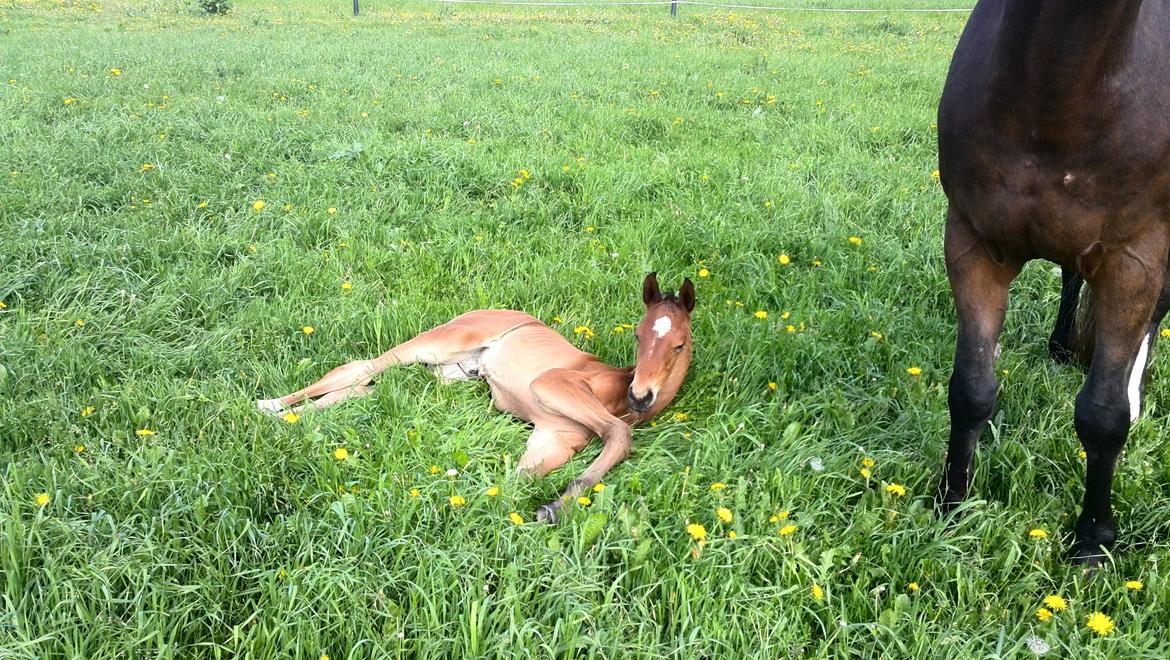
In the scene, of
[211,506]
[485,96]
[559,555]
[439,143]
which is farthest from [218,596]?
[485,96]

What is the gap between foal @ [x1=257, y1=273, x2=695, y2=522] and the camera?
313 cm

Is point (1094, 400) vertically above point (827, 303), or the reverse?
point (1094, 400)

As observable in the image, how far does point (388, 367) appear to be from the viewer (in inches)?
133

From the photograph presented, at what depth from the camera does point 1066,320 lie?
3.59 metres

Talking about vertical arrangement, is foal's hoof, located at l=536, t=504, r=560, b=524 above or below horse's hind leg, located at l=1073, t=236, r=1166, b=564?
below

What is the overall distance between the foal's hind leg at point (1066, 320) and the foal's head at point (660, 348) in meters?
1.56

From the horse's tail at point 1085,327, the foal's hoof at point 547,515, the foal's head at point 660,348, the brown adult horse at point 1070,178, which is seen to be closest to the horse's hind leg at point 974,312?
the brown adult horse at point 1070,178

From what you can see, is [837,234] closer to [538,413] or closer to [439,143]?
[538,413]

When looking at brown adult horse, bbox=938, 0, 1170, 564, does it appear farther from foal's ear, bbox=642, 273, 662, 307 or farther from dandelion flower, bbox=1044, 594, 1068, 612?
foal's ear, bbox=642, 273, 662, 307

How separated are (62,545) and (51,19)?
50.8 ft

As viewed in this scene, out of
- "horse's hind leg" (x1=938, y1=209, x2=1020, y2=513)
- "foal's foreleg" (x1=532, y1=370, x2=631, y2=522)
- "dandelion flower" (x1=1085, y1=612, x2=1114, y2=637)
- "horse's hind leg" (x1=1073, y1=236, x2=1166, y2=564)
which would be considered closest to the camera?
"dandelion flower" (x1=1085, y1=612, x2=1114, y2=637)

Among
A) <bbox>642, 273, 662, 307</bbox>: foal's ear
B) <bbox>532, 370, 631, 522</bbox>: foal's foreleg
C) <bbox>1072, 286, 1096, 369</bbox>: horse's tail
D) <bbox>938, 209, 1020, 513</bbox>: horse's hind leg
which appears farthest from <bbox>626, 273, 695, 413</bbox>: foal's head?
<bbox>1072, 286, 1096, 369</bbox>: horse's tail

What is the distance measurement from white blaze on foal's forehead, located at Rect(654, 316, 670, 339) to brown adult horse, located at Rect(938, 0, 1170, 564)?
101 centimetres

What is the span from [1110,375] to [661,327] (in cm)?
143
